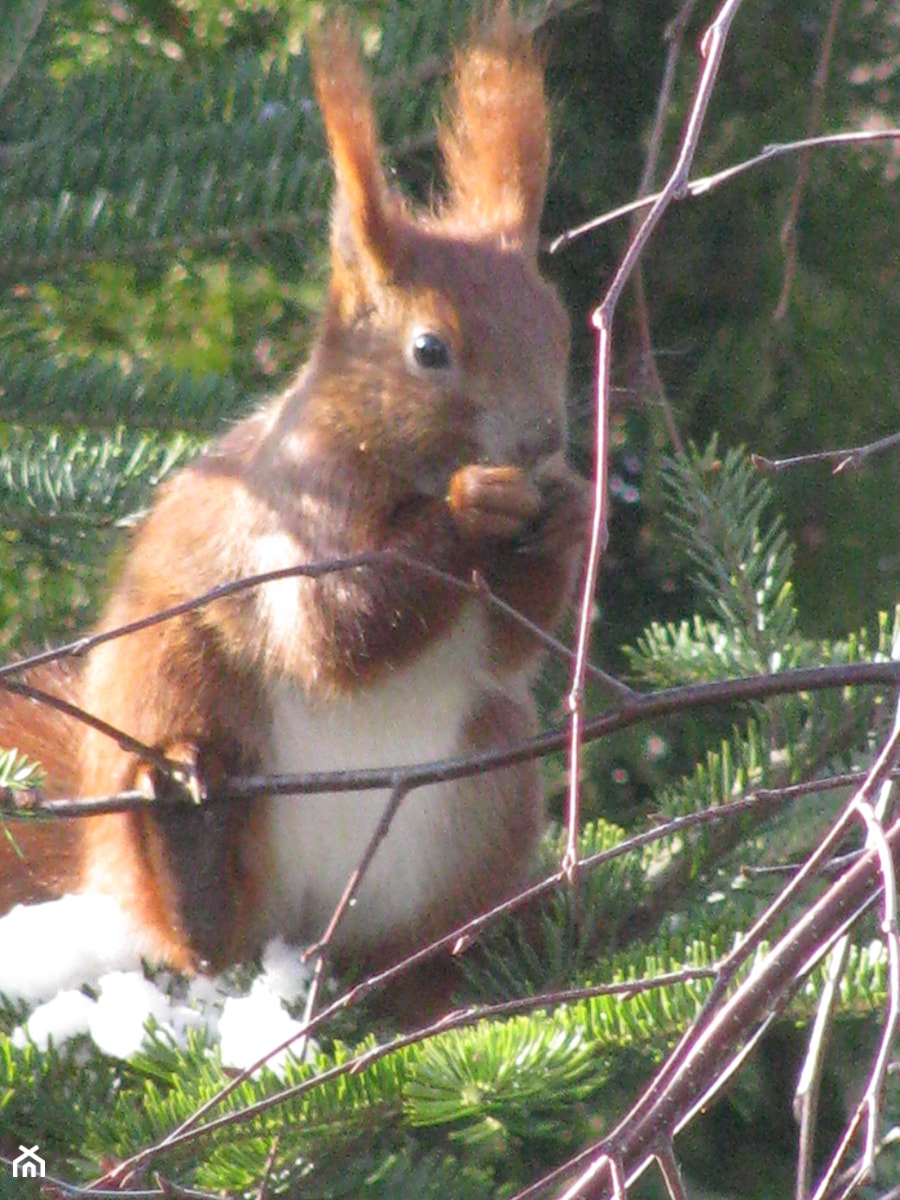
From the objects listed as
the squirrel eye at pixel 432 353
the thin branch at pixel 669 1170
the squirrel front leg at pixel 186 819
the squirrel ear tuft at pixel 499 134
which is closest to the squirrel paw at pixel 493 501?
the squirrel eye at pixel 432 353

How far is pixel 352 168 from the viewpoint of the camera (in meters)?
1.32

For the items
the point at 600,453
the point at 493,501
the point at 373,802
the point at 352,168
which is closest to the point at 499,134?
the point at 352,168

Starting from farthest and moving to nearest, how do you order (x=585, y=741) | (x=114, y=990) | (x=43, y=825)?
(x=43, y=825), (x=114, y=990), (x=585, y=741)

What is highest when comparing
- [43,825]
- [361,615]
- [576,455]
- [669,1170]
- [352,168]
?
[352,168]

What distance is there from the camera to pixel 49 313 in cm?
211

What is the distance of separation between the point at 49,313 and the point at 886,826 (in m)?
1.54

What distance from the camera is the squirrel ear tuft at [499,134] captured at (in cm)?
138

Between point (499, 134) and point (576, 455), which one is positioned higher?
point (499, 134)

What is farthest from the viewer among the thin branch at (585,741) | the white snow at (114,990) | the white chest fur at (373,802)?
the white chest fur at (373,802)

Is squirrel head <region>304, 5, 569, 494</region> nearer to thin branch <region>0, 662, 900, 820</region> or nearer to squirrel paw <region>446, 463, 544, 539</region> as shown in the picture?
squirrel paw <region>446, 463, 544, 539</region>

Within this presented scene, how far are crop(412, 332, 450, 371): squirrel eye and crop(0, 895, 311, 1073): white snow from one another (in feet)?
1.53

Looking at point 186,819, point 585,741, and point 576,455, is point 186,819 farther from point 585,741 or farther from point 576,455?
point 576,455

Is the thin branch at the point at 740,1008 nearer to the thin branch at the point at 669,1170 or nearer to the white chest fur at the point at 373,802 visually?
the thin branch at the point at 669,1170

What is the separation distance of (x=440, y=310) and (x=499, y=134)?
0.72 feet
